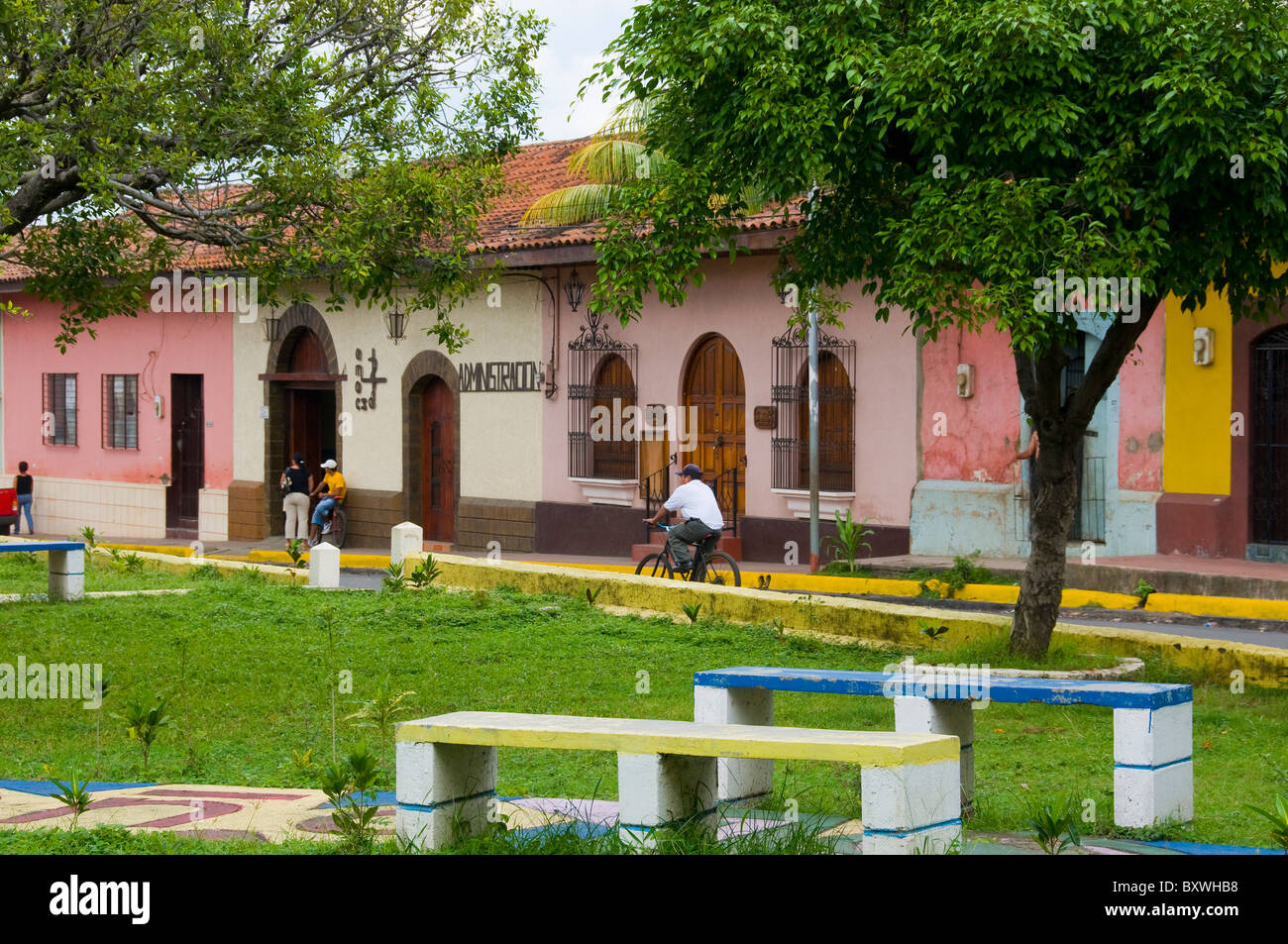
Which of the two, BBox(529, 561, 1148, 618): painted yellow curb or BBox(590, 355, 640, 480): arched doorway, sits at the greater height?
BBox(590, 355, 640, 480): arched doorway

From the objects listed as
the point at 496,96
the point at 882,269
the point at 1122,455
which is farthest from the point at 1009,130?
the point at 1122,455

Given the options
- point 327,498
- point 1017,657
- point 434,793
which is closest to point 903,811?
point 434,793

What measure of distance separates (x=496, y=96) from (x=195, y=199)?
2.43 metres

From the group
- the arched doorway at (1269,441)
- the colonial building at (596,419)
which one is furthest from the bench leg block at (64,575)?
the arched doorway at (1269,441)

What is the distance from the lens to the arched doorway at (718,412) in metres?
21.0

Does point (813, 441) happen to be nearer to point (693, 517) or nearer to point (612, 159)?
point (693, 517)

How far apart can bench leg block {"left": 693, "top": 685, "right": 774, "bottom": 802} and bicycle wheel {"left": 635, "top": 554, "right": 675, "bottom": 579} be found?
907 centimetres

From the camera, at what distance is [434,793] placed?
5.24 metres

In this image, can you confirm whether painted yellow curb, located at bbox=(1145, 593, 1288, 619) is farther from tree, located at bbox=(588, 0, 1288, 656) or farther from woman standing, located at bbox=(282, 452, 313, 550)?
woman standing, located at bbox=(282, 452, 313, 550)

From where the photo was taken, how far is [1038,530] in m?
10.5

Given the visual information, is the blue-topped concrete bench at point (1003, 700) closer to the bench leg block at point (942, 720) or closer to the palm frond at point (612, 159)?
the bench leg block at point (942, 720)

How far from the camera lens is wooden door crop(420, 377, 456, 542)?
2516 centimetres

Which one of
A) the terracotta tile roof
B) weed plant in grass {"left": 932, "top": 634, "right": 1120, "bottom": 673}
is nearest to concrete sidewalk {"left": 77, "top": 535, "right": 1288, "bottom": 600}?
the terracotta tile roof

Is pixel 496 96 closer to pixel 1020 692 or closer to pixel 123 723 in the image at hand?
pixel 123 723
